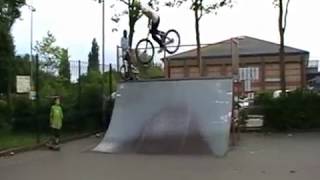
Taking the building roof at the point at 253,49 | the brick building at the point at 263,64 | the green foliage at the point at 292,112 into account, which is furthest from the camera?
the building roof at the point at 253,49

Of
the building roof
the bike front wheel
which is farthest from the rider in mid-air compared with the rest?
the building roof

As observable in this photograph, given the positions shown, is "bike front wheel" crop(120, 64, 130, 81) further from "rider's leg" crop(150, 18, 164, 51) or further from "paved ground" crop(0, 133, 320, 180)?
"paved ground" crop(0, 133, 320, 180)

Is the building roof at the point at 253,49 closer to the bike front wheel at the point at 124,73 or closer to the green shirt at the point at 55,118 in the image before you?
the bike front wheel at the point at 124,73

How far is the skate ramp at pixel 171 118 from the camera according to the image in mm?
19297

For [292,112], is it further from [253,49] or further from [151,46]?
[253,49]

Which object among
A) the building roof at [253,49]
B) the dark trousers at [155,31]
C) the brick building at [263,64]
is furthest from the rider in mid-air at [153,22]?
the building roof at [253,49]

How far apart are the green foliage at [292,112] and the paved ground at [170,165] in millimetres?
6032

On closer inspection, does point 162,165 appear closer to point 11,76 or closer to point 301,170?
point 301,170

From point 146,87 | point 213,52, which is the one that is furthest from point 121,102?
point 213,52

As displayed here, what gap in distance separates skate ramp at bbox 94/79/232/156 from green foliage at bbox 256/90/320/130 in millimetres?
6835

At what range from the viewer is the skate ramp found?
760 inches

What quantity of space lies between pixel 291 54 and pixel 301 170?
68.0 metres

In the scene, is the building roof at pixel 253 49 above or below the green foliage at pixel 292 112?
above

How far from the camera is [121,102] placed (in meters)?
22.2
